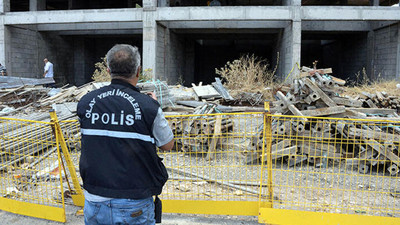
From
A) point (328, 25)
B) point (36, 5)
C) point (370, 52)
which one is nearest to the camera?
point (328, 25)

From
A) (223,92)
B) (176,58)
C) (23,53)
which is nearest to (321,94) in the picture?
(223,92)

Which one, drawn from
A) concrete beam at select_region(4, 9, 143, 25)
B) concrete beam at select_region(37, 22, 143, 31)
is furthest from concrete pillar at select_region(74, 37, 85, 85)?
concrete beam at select_region(4, 9, 143, 25)

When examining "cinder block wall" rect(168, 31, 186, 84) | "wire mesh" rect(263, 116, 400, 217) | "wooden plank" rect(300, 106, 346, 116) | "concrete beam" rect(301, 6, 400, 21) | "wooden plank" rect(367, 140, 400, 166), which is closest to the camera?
"wire mesh" rect(263, 116, 400, 217)

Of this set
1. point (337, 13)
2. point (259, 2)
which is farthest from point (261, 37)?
point (337, 13)

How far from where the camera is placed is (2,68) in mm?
12867

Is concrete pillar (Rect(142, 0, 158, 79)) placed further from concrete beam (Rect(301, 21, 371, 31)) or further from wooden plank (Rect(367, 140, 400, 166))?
wooden plank (Rect(367, 140, 400, 166))

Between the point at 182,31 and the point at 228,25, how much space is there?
279cm

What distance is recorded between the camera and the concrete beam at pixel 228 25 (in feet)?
46.3

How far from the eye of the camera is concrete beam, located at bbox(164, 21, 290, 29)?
14.1 m

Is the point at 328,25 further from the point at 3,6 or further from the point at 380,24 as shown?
the point at 3,6

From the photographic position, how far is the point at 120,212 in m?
1.79

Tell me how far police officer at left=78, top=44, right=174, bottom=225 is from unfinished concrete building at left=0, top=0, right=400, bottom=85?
11.4m

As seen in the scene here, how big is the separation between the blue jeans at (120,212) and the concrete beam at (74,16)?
12.3 meters

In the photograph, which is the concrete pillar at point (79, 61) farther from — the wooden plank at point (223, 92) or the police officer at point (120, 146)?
the police officer at point (120, 146)
